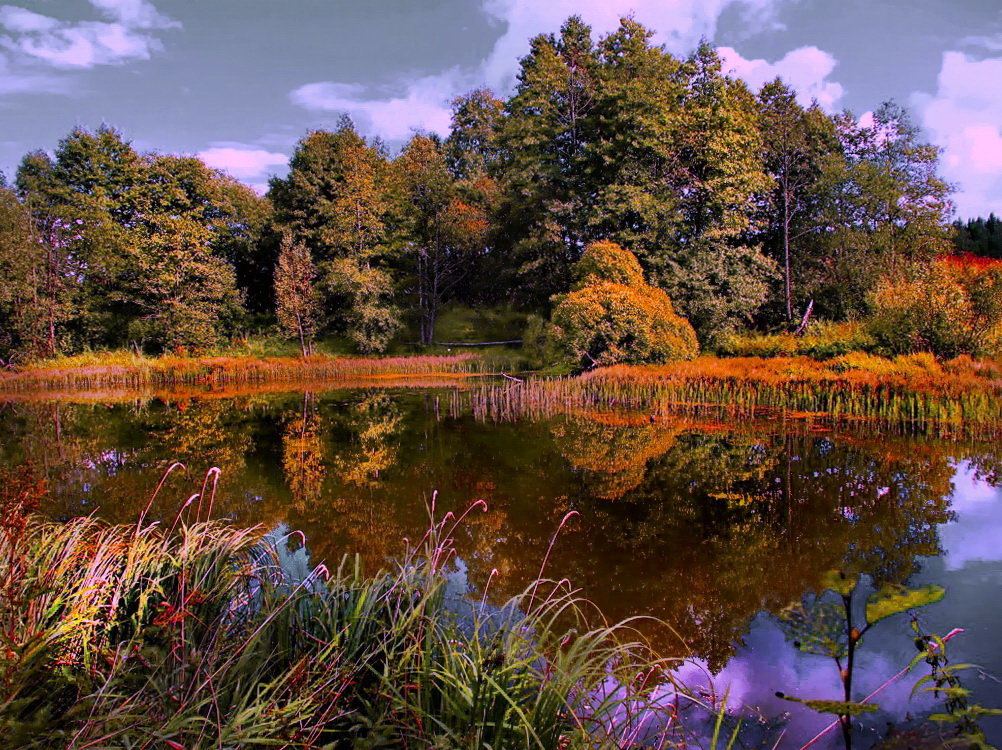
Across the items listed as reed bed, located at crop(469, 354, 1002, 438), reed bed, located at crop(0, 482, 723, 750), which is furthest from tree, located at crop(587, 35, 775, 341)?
reed bed, located at crop(0, 482, 723, 750)

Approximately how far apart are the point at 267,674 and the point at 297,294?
27401mm

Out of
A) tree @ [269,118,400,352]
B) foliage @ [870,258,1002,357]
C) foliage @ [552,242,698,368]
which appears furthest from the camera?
tree @ [269,118,400,352]

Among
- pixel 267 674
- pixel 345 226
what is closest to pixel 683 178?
pixel 345 226

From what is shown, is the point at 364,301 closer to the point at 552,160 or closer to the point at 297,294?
the point at 297,294

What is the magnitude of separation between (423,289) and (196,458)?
23.8m

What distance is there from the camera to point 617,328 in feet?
59.5

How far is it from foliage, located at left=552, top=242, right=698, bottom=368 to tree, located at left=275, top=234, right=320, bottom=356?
46.7ft

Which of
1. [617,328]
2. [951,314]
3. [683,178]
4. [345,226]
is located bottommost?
[617,328]

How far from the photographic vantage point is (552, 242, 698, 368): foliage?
59.1ft

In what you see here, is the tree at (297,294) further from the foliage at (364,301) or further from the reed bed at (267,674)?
the reed bed at (267,674)

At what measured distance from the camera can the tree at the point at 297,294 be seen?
2756cm

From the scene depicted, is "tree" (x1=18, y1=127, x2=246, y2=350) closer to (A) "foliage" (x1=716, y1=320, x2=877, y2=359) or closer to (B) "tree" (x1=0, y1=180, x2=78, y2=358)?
(B) "tree" (x1=0, y1=180, x2=78, y2=358)

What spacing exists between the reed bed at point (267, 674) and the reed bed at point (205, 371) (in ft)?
67.8

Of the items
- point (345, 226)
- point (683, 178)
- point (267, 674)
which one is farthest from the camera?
point (345, 226)
